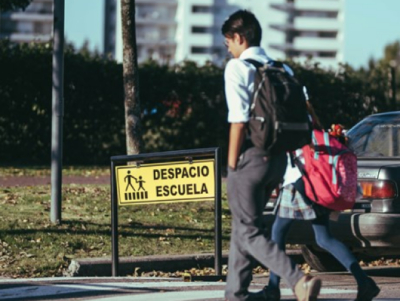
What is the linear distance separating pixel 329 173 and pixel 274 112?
3.45 ft

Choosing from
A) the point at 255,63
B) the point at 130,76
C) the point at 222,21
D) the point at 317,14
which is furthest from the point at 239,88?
the point at 317,14

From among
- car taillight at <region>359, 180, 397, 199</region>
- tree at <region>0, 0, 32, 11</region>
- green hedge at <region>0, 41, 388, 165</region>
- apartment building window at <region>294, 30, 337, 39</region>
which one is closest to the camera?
car taillight at <region>359, 180, 397, 199</region>

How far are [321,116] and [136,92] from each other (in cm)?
1199

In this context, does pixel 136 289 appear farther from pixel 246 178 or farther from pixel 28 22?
pixel 28 22

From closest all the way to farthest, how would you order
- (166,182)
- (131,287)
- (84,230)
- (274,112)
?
(274,112), (131,287), (166,182), (84,230)

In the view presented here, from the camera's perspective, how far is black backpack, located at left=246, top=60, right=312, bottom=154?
6.27m

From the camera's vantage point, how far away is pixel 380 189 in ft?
29.0

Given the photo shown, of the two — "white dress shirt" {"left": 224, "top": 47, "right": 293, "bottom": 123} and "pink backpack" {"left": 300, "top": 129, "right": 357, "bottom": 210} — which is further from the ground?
"white dress shirt" {"left": 224, "top": 47, "right": 293, "bottom": 123}

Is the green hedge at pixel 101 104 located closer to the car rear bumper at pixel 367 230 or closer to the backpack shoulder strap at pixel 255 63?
the car rear bumper at pixel 367 230

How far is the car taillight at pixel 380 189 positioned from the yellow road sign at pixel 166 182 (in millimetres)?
1412

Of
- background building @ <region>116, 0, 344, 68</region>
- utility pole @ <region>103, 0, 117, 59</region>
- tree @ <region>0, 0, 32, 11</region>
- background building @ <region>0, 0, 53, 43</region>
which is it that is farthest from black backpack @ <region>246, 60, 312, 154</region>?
utility pole @ <region>103, 0, 117, 59</region>

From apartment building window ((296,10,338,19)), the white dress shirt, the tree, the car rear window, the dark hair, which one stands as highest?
apartment building window ((296,10,338,19))

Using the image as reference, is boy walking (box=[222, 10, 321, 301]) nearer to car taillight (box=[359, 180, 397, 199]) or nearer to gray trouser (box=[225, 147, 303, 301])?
gray trouser (box=[225, 147, 303, 301])

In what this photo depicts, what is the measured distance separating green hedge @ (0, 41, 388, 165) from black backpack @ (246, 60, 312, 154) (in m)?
15.7
